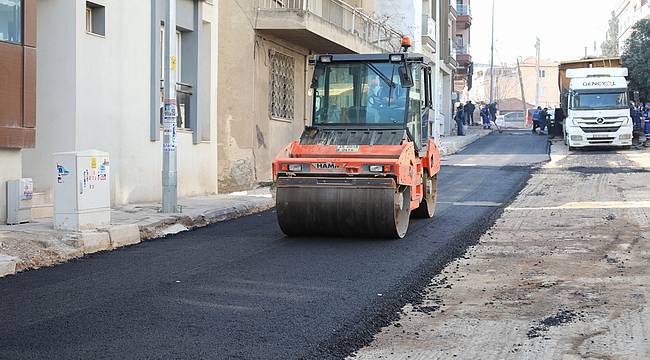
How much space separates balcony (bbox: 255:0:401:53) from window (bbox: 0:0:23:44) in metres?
9.32

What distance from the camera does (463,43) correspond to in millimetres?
65812

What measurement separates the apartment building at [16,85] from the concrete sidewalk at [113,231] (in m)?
1.03

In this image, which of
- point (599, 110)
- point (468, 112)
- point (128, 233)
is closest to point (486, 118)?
point (468, 112)

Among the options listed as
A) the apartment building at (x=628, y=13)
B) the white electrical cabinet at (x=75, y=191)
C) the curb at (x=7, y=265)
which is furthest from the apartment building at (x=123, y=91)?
the apartment building at (x=628, y=13)

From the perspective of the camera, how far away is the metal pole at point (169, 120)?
14406 mm

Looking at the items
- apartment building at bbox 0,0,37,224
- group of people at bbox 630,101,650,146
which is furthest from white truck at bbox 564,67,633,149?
apartment building at bbox 0,0,37,224

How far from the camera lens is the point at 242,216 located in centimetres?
1622

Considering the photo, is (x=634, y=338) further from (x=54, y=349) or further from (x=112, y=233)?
(x=112, y=233)

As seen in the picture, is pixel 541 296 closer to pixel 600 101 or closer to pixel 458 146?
pixel 600 101

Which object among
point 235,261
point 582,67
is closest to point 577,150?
point 582,67

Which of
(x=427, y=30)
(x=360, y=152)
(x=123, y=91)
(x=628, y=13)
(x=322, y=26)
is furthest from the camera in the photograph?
(x=628, y=13)

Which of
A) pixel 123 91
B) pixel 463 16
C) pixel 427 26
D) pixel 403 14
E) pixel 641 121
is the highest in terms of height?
pixel 463 16

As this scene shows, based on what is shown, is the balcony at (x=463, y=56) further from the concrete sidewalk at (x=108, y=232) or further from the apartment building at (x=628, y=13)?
the concrete sidewalk at (x=108, y=232)

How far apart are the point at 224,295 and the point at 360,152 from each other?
4787 millimetres
